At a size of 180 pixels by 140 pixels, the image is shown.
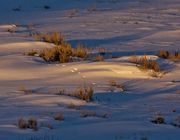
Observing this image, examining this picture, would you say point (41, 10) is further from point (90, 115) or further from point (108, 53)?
point (90, 115)

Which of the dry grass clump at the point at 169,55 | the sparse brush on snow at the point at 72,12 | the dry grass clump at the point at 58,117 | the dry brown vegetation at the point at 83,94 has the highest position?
the sparse brush on snow at the point at 72,12

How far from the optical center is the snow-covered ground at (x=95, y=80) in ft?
25.3

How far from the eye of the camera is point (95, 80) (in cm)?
1093

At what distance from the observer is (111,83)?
34.7 feet

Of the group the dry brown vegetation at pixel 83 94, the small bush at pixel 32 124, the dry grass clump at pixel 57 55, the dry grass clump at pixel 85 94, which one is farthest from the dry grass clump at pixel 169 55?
A: the small bush at pixel 32 124

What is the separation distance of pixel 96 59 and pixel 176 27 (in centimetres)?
630

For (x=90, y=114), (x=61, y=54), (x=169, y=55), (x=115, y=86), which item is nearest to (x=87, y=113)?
(x=90, y=114)

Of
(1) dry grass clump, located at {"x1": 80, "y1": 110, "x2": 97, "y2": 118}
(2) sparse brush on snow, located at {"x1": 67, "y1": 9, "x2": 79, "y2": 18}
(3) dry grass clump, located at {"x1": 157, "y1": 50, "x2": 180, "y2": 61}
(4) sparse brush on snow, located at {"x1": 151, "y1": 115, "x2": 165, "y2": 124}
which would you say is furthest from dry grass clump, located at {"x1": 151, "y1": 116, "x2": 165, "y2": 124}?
(2) sparse brush on snow, located at {"x1": 67, "y1": 9, "x2": 79, "y2": 18}

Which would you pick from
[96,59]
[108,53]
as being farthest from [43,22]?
[96,59]

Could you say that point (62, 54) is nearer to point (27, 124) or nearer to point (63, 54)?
point (63, 54)

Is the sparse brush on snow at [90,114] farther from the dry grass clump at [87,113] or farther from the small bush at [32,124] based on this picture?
the small bush at [32,124]

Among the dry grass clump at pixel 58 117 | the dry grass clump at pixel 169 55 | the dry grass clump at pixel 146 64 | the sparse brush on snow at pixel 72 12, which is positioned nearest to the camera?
the dry grass clump at pixel 58 117

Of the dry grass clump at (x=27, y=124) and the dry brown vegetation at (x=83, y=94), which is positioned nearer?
the dry grass clump at (x=27, y=124)

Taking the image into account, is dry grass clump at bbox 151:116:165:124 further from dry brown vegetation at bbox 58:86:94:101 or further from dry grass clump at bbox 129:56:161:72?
dry grass clump at bbox 129:56:161:72
